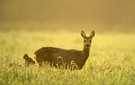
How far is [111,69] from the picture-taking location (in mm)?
14984

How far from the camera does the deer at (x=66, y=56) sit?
1623 centimetres

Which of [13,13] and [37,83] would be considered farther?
[13,13]

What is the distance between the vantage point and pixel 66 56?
1647 cm

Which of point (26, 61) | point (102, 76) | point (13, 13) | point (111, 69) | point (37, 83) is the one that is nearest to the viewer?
point (37, 83)

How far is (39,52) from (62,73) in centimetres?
297

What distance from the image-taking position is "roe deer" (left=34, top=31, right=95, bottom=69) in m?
16.3

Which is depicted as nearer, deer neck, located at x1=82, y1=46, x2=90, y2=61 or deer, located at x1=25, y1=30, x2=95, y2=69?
deer, located at x1=25, y1=30, x2=95, y2=69

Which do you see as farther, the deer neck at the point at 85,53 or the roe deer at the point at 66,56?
the deer neck at the point at 85,53

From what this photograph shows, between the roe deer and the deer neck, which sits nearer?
the roe deer

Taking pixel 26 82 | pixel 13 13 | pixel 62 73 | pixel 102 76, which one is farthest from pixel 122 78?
pixel 13 13

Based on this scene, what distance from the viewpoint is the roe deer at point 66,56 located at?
53.4 ft

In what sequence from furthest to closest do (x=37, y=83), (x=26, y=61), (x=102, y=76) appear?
1. (x=26, y=61)
2. (x=102, y=76)
3. (x=37, y=83)

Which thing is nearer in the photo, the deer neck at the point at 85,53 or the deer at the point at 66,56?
the deer at the point at 66,56

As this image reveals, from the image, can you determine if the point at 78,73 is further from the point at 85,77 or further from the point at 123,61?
the point at 123,61
